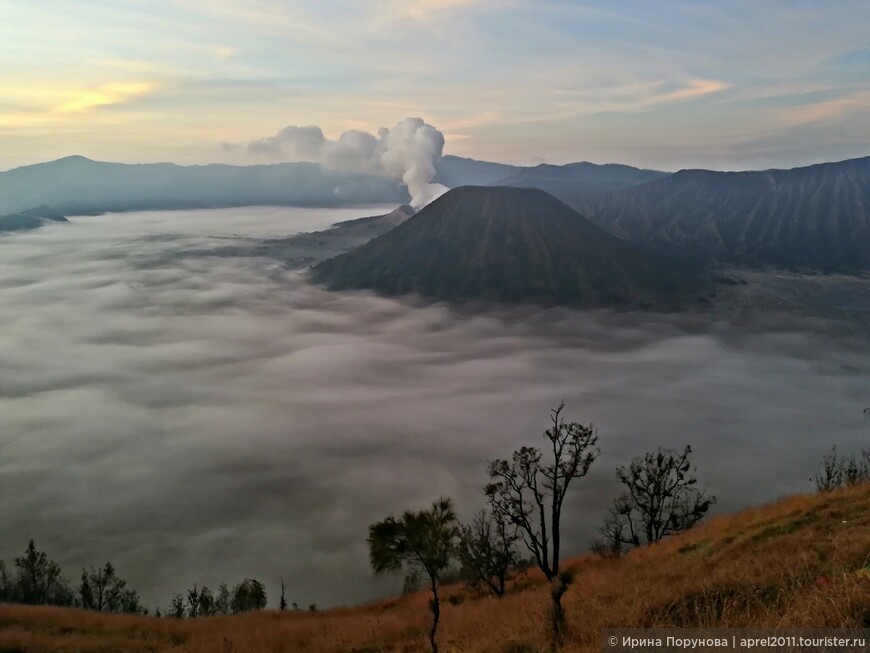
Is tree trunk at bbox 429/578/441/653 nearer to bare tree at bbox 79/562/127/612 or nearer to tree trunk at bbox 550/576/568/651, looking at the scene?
tree trunk at bbox 550/576/568/651

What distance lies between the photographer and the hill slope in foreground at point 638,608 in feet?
33.9

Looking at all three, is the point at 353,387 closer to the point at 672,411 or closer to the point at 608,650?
the point at 672,411

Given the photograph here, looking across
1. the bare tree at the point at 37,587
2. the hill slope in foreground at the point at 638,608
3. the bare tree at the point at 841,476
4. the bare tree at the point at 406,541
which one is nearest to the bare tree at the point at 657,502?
the bare tree at the point at 841,476

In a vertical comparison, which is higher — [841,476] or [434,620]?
[434,620]

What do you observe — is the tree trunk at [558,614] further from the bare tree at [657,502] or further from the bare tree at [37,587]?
the bare tree at [37,587]

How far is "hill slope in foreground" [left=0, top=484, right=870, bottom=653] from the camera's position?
10.3 metres

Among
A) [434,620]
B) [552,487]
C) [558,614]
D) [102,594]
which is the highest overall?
[558,614]

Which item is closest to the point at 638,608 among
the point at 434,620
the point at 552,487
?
the point at 434,620

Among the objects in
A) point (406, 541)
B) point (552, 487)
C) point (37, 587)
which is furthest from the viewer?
point (37, 587)

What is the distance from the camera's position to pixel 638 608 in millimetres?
11320

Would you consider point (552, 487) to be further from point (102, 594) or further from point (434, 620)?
point (102, 594)

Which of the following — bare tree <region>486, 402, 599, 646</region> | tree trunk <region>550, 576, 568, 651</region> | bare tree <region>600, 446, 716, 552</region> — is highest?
tree trunk <region>550, 576, 568, 651</region>

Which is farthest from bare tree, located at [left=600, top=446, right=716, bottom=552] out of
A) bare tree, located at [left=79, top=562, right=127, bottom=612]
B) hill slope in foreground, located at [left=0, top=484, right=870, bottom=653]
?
bare tree, located at [left=79, top=562, right=127, bottom=612]

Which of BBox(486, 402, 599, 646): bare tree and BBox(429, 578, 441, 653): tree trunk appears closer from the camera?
BBox(486, 402, 599, 646): bare tree
